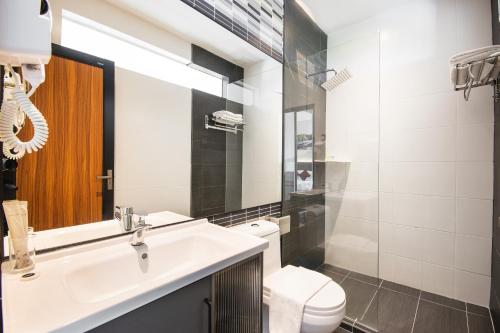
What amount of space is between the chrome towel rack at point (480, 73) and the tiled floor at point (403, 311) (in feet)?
5.27

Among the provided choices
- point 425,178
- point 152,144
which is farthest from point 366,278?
point 152,144

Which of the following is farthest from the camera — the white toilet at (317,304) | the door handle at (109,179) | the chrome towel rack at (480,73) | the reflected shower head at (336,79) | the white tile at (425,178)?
the reflected shower head at (336,79)

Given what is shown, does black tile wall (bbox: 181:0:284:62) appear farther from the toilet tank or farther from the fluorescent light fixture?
the toilet tank

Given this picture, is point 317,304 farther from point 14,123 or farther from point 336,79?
point 336,79

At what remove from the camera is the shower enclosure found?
2.22 metres

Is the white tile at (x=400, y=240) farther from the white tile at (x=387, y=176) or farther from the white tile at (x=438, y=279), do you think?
the white tile at (x=387, y=176)

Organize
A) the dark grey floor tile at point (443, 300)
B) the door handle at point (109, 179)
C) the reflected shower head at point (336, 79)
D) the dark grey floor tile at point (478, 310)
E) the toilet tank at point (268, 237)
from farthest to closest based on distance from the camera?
the reflected shower head at point (336, 79), the dark grey floor tile at point (443, 300), the dark grey floor tile at point (478, 310), the toilet tank at point (268, 237), the door handle at point (109, 179)

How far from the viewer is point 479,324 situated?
5.60 feet

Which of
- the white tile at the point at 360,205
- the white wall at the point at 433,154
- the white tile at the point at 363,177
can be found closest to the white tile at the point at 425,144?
the white wall at the point at 433,154

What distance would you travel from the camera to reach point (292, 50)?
2244 millimetres

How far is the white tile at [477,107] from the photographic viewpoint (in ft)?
6.04

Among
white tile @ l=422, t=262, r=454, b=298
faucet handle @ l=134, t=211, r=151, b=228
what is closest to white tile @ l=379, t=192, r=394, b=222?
white tile @ l=422, t=262, r=454, b=298

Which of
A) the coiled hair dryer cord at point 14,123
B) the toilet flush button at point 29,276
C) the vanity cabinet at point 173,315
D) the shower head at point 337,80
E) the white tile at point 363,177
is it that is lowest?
the vanity cabinet at point 173,315

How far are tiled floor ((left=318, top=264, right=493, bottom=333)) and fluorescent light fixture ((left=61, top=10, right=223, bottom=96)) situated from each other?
202 cm
